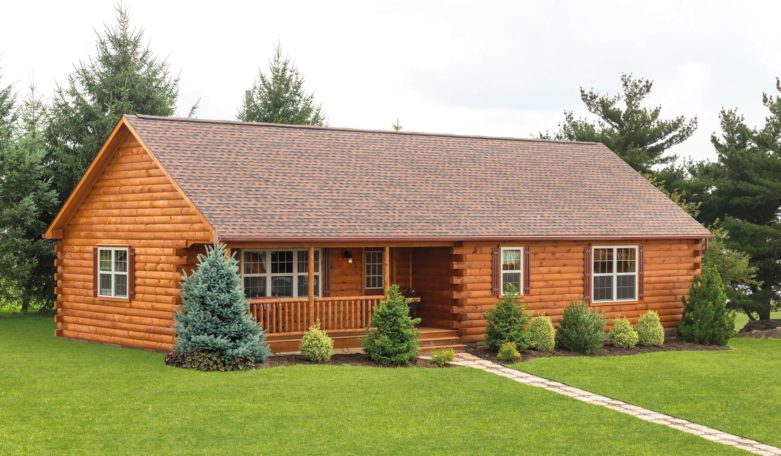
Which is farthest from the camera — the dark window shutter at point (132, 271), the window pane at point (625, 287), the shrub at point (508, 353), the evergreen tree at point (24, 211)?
the evergreen tree at point (24, 211)

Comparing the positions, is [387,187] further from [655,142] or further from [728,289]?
[655,142]

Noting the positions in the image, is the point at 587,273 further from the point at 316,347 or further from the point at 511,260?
the point at 316,347

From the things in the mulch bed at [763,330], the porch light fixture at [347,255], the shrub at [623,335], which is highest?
the porch light fixture at [347,255]

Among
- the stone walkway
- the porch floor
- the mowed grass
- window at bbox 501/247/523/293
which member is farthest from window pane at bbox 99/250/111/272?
window at bbox 501/247/523/293

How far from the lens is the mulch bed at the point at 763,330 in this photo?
101ft

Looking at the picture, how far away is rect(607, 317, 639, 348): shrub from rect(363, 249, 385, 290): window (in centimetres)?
599

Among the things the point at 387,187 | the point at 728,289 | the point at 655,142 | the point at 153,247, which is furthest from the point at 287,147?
the point at 655,142

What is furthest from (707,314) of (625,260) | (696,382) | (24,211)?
(24,211)

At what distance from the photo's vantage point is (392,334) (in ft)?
68.0

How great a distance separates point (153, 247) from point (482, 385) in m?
8.48

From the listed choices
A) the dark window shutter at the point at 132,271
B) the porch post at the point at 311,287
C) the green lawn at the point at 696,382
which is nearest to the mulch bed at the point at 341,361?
the porch post at the point at 311,287

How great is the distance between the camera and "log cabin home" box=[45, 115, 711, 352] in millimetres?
21688

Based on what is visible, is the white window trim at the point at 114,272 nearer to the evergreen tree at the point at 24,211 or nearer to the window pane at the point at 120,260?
the window pane at the point at 120,260

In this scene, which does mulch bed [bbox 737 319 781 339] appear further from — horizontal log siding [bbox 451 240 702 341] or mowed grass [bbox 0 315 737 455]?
mowed grass [bbox 0 315 737 455]
